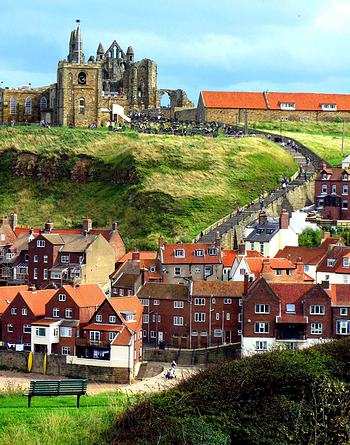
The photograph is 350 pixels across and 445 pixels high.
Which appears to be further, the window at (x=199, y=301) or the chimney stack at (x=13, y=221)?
the chimney stack at (x=13, y=221)

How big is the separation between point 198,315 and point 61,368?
8.96m

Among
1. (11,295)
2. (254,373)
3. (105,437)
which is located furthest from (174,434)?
(11,295)

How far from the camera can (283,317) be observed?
57500 mm

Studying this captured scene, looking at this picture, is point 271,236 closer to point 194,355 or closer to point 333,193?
point 333,193

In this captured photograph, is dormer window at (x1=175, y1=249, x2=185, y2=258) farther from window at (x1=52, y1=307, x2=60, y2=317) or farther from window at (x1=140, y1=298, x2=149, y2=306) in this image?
window at (x1=52, y1=307, x2=60, y2=317)

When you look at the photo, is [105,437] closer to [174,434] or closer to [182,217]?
[174,434]

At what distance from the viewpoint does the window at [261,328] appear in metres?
57.5

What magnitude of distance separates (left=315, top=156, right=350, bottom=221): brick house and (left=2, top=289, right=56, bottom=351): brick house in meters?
29.3

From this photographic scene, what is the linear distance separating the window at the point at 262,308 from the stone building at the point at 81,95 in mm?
54292

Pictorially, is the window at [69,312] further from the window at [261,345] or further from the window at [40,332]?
the window at [261,345]

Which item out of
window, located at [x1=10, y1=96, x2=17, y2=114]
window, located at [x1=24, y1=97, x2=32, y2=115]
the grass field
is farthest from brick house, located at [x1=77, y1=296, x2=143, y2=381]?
window, located at [x1=10, y1=96, x2=17, y2=114]

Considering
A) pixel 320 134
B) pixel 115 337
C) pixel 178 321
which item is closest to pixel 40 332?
pixel 115 337

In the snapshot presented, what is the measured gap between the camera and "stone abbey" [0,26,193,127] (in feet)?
353

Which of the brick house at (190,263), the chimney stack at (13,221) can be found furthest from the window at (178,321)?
the chimney stack at (13,221)
